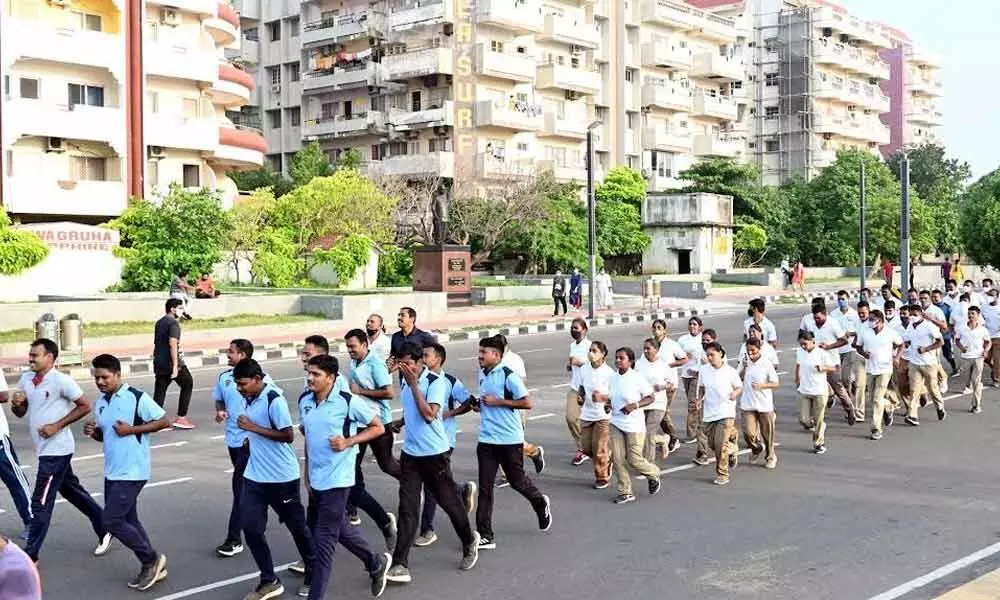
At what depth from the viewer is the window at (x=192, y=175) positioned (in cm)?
4600

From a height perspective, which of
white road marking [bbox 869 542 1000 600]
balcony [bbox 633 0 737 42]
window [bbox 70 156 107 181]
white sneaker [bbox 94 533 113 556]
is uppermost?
balcony [bbox 633 0 737 42]

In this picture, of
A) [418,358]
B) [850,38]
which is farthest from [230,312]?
[850,38]

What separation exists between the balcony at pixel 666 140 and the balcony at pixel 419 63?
15987mm

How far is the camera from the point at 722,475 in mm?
10969

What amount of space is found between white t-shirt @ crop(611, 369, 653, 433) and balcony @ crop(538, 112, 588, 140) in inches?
1992

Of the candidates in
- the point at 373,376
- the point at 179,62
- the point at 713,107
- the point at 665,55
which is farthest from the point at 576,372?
the point at 713,107

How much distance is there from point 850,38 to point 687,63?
854 inches

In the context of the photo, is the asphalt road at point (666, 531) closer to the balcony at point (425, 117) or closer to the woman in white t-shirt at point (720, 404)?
the woman in white t-shirt at point (720, 404)

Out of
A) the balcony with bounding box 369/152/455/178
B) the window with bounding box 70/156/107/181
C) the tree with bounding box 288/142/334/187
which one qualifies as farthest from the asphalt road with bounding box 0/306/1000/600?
the balcony with bounding box 369/152/455/178

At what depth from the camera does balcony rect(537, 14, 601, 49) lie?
61031 mm

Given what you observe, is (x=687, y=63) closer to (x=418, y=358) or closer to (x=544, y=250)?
(x=544, y=250)

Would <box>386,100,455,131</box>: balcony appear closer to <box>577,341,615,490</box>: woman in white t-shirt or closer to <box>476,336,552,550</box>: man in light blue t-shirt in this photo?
<box>577,341,615,490</box>: woman in white t-shirt

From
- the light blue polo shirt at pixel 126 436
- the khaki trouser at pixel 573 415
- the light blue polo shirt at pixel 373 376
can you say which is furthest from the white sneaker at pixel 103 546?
the khaki trouser at pixel 573 415

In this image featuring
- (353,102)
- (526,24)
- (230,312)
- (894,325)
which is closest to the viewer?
(894,325)
